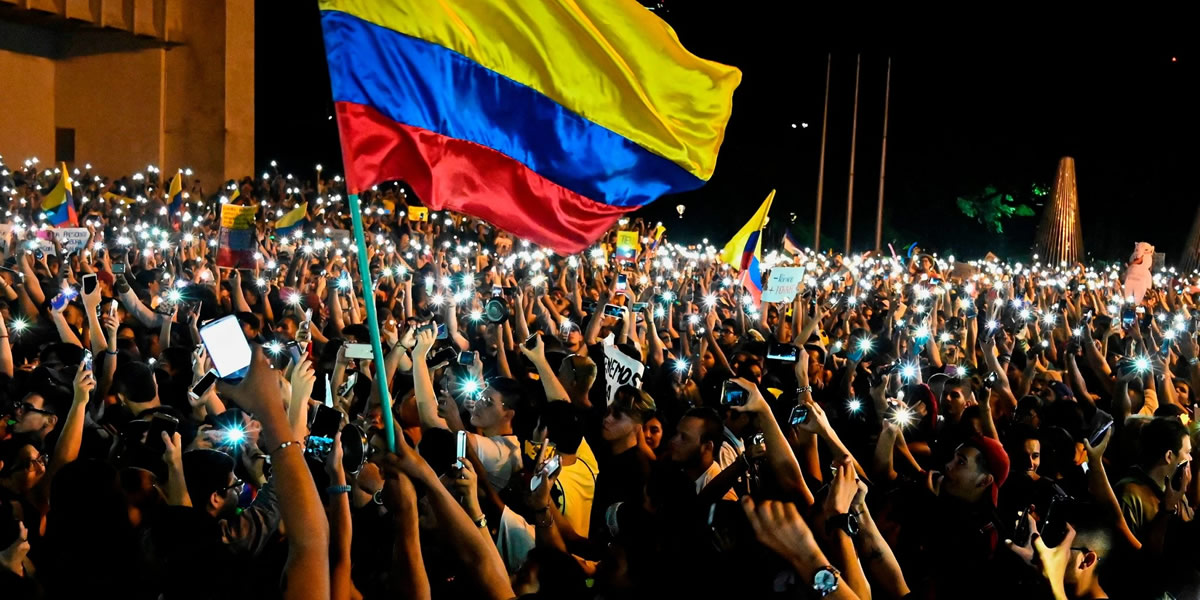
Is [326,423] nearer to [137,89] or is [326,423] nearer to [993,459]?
[993,459]

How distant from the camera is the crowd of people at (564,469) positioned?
12.1ft

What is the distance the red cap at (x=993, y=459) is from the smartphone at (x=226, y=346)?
121 inches

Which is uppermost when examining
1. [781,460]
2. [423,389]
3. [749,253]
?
[749,253]

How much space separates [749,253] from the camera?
14.1 metres

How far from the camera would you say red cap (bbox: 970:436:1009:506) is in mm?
4930

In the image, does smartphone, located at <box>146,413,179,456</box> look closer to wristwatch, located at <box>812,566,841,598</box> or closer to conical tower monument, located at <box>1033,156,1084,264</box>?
wristwatch, located at <box>812,566,841,598</box>

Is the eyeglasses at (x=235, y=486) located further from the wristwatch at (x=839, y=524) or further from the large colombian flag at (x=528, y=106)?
the wristwatch at (x=839, y=524)

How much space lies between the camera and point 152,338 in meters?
9.30

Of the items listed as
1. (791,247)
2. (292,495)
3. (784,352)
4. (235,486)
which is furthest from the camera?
(791,247)

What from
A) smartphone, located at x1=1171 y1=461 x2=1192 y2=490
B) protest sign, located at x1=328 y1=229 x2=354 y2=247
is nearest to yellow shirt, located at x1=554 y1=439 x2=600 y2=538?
smartphone, located at x1=1171 y1=461 x2=1192 y2=490

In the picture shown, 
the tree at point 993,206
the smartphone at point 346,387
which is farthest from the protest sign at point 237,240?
the tree at point 993,206

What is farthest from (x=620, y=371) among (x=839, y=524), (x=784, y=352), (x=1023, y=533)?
(x=1023, y=533)

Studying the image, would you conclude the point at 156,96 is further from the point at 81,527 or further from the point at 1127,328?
the point at 81,527

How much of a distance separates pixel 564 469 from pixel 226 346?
1.54 m
